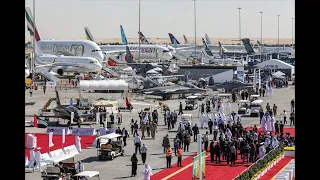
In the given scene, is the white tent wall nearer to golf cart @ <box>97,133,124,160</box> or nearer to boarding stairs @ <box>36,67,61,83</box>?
boarding stairs @ <box>36,67,61,83</box>

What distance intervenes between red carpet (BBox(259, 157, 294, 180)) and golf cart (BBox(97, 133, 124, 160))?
20.6 feet

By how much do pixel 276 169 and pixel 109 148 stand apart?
674 centimetres

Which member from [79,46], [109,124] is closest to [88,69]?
[79,46]

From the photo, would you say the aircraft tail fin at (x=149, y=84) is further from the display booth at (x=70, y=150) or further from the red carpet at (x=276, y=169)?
the red carpet at (x=276, y=169)

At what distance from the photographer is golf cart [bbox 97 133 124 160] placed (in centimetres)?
2428

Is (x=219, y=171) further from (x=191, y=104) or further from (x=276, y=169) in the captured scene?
(x=191, y=104)

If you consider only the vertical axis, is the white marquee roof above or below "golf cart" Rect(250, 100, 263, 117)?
above

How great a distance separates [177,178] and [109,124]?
13863 mm

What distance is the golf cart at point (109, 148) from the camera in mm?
24281

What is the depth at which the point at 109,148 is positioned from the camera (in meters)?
24.5

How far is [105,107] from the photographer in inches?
1612

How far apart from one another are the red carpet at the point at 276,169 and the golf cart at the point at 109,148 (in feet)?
20.6

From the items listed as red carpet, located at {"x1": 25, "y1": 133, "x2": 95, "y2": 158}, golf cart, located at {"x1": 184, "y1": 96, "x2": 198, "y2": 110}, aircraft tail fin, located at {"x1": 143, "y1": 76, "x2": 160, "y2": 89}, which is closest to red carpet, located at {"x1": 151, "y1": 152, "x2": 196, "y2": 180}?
red carpet, located at {"x1": 25, "y1": 133, "x2": 95, "y2": 158}
